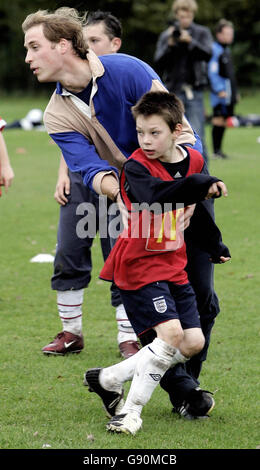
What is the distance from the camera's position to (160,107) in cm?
447

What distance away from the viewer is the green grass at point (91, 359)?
4.62m

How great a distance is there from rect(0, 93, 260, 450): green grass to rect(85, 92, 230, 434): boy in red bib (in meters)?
0.30

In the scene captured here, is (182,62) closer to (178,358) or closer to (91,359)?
(91,359)

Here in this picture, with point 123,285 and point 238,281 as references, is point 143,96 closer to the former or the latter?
point 123,285

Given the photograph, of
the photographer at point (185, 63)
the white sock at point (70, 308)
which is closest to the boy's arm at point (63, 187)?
the white sock at point (70, 308)

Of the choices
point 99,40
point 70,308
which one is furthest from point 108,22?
point 70,308

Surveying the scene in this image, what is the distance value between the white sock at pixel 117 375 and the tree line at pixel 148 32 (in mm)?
36196

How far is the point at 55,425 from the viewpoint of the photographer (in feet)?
15.8

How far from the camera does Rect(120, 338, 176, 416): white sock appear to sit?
14.9 ft

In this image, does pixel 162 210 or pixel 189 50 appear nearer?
pixel 162 210

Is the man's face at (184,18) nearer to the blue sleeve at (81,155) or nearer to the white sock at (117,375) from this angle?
the blue sleeve at (81,155)

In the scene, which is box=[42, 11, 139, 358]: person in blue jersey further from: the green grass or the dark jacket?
the dark jacket

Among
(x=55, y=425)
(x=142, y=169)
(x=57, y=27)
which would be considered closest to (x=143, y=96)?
(x=142, y=169)

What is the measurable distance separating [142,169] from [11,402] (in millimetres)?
1666
